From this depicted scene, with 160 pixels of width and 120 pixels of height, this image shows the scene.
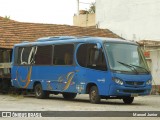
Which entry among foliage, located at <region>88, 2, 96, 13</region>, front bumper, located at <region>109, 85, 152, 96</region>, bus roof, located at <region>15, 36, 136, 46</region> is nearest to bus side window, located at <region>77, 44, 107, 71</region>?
bus roof, located at <region>15, 36, 136, 46</region>

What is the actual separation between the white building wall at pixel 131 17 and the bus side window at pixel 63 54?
40.1 feet

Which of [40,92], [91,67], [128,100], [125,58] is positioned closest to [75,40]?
[91,67]

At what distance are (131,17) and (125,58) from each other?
53.8 feet

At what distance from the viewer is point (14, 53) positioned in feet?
87.9

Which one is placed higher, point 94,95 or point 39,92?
point 94,95

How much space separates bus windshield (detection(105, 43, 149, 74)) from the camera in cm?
1992

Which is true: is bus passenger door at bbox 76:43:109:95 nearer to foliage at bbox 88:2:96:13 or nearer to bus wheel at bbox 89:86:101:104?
bus wheel at bbox 89:86:101:104

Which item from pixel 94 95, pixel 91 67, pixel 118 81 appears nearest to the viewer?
pixel 118 81

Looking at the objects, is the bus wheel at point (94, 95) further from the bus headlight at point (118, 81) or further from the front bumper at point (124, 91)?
the bus headlight at point (118, 81)

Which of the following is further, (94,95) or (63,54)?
(63,54)

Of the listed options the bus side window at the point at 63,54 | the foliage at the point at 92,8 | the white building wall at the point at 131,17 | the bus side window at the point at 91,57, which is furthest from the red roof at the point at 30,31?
the foliage at the point at 92,8

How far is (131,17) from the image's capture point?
1427 inches

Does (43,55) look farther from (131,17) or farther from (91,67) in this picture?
(131,17)

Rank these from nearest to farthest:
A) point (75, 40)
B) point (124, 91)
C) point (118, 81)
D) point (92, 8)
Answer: point (118, 81)
point (124, 91)
point (75, 40)
point (92, 8)
